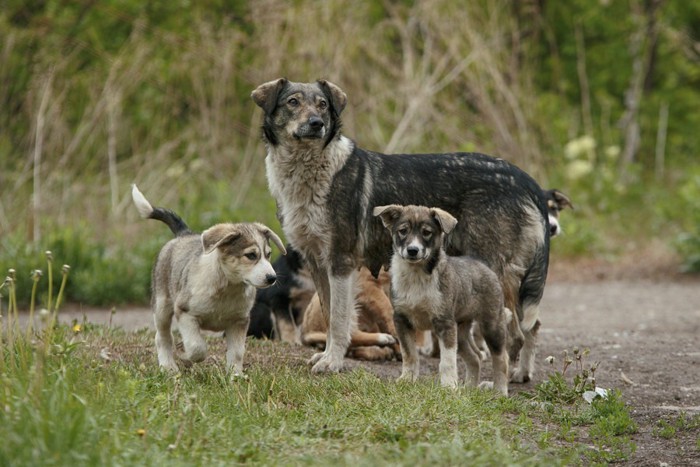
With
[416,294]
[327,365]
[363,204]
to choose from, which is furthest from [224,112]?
[416,294]

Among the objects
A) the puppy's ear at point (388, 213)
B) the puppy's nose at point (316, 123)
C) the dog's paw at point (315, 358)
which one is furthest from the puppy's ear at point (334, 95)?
Answer: the dog's paw at point (315, 358)

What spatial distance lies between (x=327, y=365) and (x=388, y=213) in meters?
1.23

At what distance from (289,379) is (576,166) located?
9.77 meters

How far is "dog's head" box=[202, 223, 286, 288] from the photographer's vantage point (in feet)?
21.6

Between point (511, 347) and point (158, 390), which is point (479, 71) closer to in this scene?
point (511, 347)

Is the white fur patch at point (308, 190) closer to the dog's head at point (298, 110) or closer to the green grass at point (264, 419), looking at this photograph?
the dog's head at point (298, 110)

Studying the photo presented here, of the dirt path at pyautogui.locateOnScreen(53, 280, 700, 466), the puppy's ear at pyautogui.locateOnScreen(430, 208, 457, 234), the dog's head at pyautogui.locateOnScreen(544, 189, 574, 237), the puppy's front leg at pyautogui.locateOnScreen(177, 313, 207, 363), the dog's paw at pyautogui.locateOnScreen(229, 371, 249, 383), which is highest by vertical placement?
the puppy's ear at pyautogui.locateOnScreen(430, 208, 457, 234)

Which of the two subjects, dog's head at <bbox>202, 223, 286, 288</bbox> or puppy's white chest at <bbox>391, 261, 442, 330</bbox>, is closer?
dog's head at <bbox>202, 223, 286, 288</bbox>

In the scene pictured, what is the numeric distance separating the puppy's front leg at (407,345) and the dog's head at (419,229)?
1.54ft

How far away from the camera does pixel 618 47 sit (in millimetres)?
20172

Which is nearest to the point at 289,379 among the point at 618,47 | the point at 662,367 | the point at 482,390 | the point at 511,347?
the point at 482,390

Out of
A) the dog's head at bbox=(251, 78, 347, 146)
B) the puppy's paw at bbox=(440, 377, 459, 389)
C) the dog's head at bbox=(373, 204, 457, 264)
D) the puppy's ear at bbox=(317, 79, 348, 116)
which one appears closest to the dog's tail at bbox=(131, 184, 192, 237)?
the dog's head at bbox=(251, 78, 347, 146)

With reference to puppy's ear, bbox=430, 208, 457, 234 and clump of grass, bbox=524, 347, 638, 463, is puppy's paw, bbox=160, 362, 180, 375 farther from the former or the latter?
clump of grass, bbox=524, 347, 638, 463

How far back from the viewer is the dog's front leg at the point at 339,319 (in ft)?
25.1
